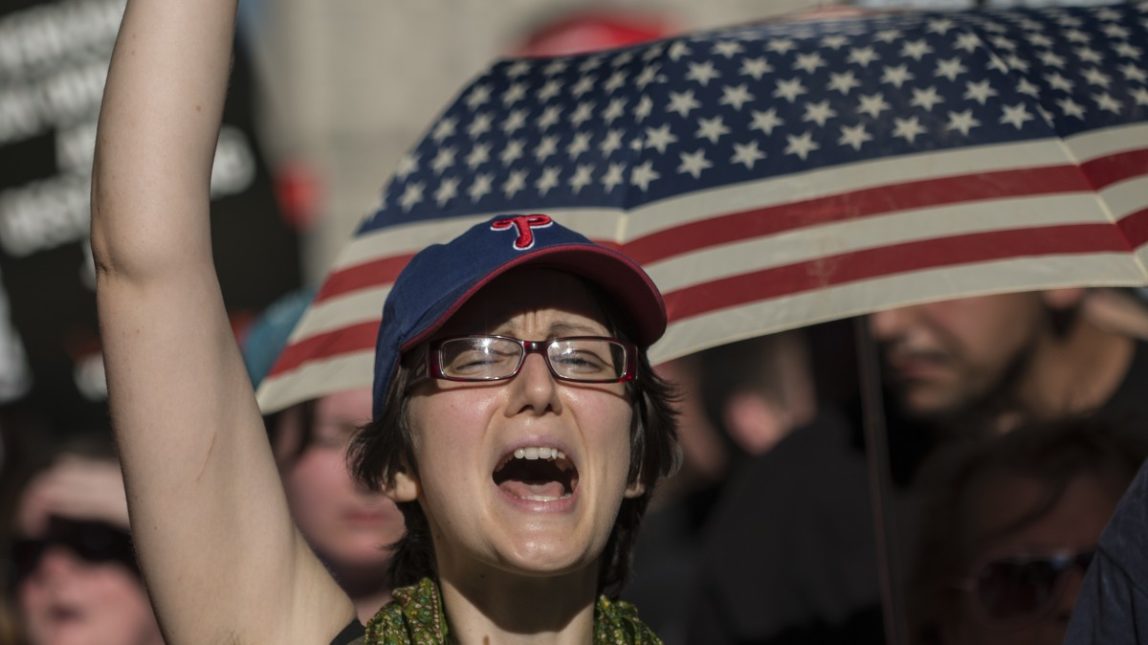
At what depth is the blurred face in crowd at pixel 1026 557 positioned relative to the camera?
3.45m

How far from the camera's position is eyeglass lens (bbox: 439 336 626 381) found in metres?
2.34

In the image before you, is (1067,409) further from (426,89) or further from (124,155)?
(426,89)

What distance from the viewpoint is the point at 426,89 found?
41.1 ft

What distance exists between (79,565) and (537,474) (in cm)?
248

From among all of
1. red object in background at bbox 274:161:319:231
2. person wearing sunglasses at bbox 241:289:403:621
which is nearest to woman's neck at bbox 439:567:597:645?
person wearing sunglasses at bbox 241:289:403:621

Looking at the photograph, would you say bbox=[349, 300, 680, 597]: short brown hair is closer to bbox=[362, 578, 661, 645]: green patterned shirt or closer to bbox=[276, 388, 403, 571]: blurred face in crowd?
bbox=[362, 578, 661, 645]: green patterned shirt

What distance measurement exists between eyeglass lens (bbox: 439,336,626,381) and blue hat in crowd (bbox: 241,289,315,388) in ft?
7.23

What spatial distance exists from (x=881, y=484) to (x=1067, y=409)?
578 millimetres

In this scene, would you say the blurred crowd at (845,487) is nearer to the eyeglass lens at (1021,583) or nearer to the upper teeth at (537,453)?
the eyeglass lens at (1021,583)

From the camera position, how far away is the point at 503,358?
2342mm

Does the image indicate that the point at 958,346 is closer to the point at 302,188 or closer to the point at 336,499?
the point at 336,499

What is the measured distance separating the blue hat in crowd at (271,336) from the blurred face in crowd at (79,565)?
0.47 meters

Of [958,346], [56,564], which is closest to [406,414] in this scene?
[958,346]

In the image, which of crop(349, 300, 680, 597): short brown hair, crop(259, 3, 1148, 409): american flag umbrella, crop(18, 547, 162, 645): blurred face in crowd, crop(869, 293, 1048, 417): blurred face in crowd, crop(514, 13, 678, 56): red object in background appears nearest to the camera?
crop(349, 300, 680, 597): short brown hair
